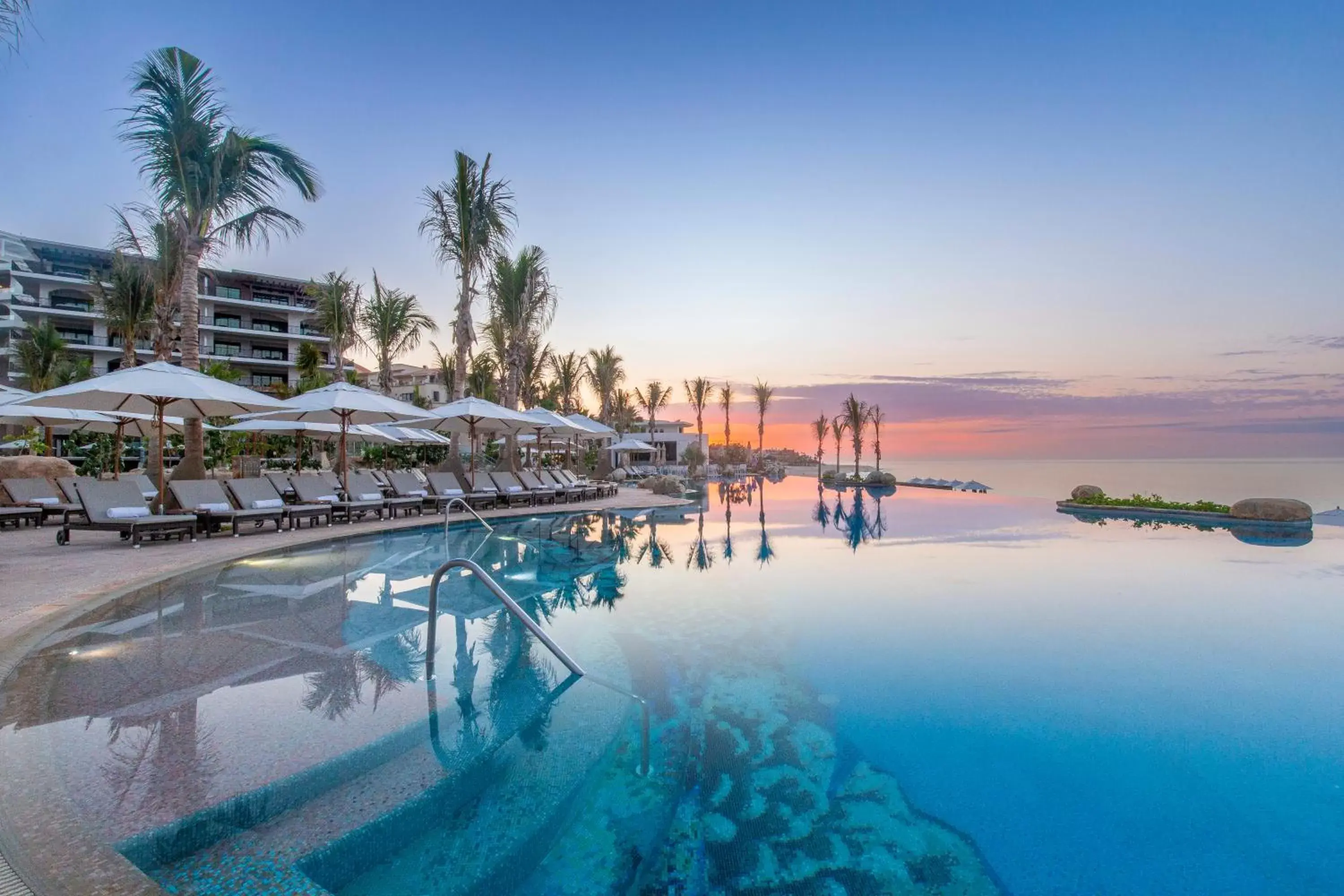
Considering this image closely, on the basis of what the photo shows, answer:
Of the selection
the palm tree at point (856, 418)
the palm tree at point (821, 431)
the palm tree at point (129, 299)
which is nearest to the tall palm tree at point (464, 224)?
the palm tree at point (129, 299)

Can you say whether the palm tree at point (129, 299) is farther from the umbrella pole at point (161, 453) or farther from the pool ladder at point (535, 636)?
the pool ladder at point (535, 636)

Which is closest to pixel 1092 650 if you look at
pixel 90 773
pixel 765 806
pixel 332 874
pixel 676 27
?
pixel 765 806

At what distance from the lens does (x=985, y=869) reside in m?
2.56

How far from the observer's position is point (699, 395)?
4269 centimetres

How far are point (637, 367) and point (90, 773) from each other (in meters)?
39.3

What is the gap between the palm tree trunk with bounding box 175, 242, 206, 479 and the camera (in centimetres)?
1052

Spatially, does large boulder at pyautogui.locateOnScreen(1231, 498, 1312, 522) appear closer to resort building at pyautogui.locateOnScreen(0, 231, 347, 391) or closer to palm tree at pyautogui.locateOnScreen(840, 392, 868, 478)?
palm tree at pyautogui.locateOnScreen(840, 392, 868, 478)

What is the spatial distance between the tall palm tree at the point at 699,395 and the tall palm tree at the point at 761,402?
3348 mm

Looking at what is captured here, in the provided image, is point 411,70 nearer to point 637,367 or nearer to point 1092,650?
point 1092,650

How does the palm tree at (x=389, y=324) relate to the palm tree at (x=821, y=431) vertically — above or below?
above

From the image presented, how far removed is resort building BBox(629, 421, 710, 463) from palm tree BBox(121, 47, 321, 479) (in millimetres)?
32616

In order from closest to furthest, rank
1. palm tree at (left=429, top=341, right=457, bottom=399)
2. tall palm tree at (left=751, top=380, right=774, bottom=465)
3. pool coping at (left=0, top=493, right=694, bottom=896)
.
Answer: pool coping at (left=0, top=493, right=694, bottom=896), palm tree at (left=429, top=341, right=457, bottom=399), tall palm tree at (left=751, top=380, right=774, bottom=465)

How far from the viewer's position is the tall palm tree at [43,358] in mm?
31047

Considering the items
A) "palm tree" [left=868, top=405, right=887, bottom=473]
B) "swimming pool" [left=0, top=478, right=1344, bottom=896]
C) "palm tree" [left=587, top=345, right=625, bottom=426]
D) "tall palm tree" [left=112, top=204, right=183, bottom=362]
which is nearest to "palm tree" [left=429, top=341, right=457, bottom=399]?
A: "palm tree" [left=587, top=345, right=625, bottom=426]
